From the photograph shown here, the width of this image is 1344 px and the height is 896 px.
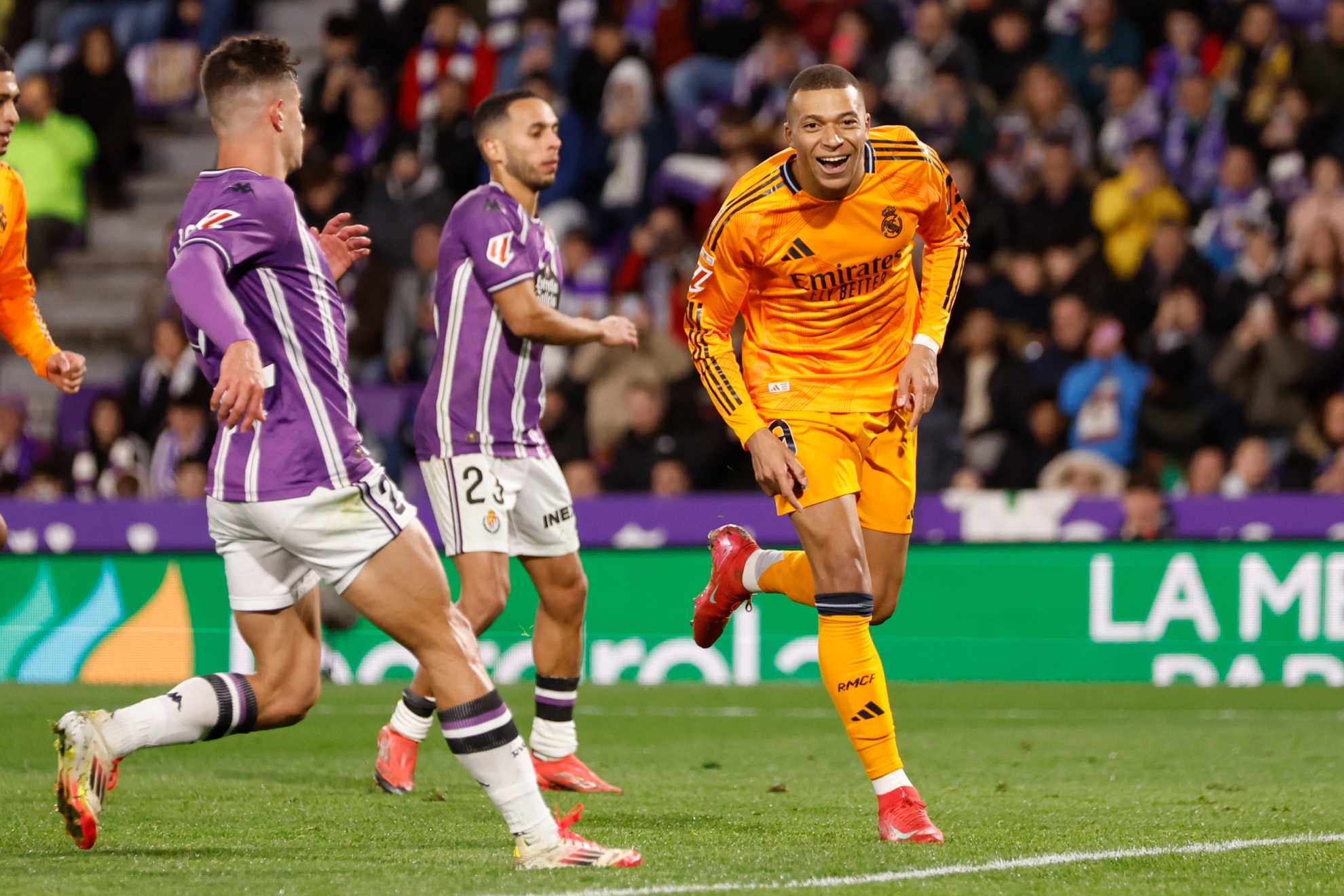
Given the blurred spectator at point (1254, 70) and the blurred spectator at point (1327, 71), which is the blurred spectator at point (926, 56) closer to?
the blurred spectator at point (1254, 70)

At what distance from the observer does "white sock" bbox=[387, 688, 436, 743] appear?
6.91 m

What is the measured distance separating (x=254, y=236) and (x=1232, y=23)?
A: 11.6 metres

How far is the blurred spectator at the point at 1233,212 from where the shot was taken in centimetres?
1342

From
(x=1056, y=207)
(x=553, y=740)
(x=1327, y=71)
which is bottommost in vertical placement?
(x=553, y=740)

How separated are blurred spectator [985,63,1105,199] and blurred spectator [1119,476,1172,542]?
11.7ft

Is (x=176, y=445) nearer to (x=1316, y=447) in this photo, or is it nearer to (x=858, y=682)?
(x=1316, y=447)

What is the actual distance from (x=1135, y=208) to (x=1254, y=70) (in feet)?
5.20

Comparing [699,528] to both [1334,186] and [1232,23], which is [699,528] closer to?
[1334,186]

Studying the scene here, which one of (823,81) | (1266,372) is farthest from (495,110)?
(1266,372)

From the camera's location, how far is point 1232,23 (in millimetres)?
14648

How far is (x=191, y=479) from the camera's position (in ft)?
43.2

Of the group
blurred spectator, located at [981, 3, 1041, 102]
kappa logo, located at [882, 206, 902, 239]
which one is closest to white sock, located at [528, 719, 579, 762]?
kappa logo, located at [882, 206, 902, 239]

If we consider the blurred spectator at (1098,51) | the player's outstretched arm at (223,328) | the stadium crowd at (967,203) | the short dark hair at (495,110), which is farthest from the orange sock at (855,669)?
the blurred spectator at (1098,51)

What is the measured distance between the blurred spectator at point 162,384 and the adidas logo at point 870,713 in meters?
9.38
